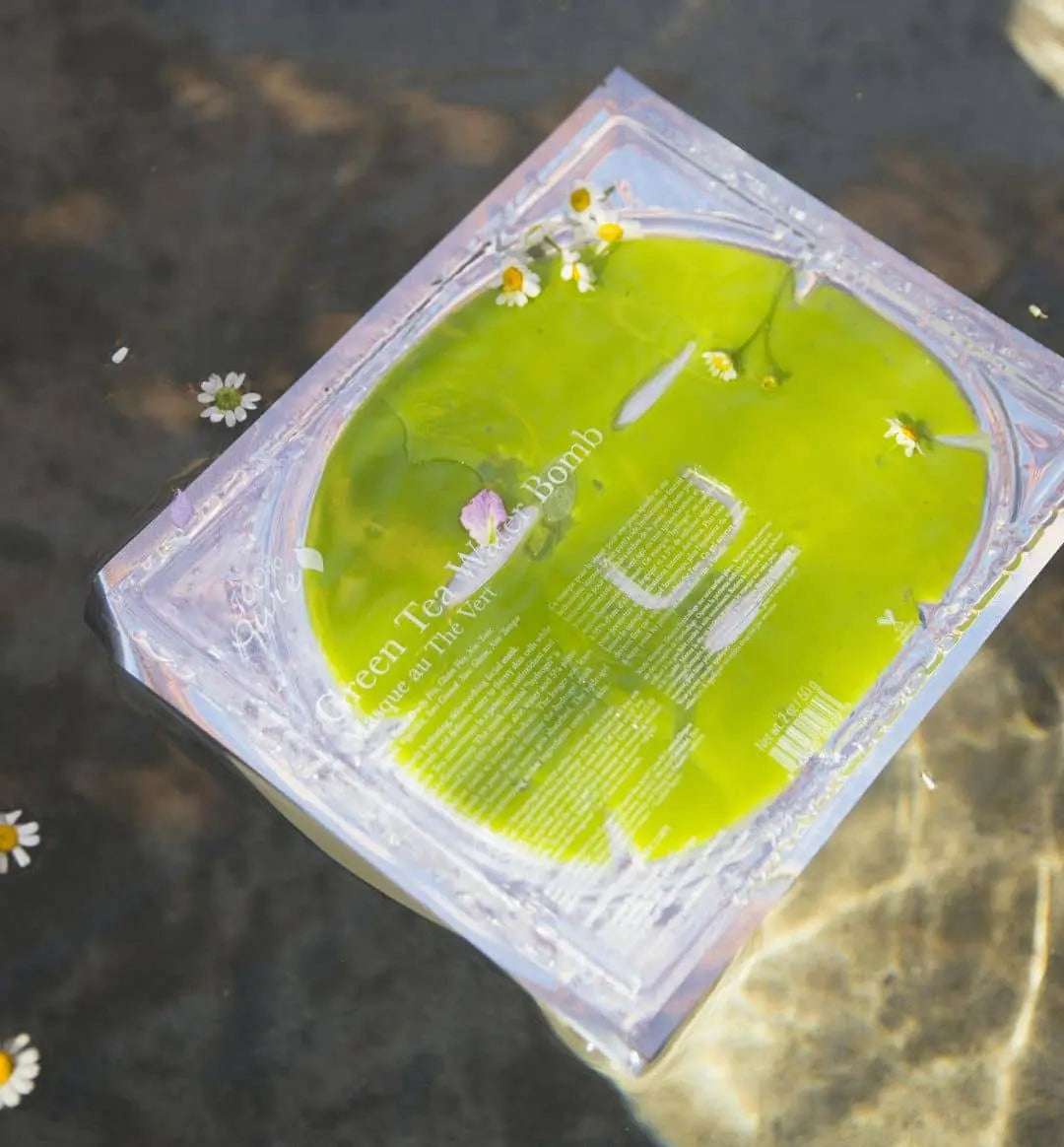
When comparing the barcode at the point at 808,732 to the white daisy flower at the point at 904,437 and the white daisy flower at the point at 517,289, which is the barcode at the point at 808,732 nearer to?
the white daisy flower at the point at 904,437

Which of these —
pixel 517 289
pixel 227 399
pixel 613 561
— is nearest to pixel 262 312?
pixel 227 399

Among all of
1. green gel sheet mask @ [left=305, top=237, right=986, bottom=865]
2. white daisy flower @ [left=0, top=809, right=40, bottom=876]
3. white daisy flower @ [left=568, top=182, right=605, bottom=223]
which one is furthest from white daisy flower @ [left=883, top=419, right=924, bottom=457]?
white daisy flower @ [left=0, top=809, right=40, bottom=876]

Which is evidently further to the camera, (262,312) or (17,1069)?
(262,312)

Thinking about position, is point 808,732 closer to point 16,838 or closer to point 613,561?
point 613,561

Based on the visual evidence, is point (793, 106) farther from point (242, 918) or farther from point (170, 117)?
point (242, 918)

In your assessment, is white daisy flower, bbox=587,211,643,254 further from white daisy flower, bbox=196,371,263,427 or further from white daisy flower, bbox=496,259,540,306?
white daisy flower, bbox=196,371,263,427

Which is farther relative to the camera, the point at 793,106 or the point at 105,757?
the point at 793,106

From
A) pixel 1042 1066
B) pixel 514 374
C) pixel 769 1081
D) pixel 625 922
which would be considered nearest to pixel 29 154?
pixel 514 374
